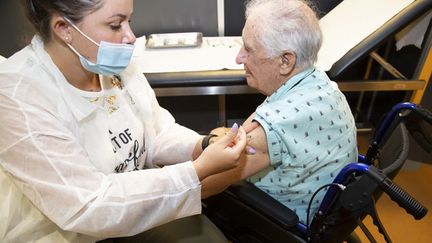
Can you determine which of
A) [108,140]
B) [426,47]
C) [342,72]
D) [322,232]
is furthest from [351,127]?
[426,47]

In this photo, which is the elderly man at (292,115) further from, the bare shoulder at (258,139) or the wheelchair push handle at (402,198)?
the wheelchair push handle at (402,198)

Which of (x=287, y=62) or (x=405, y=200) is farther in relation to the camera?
(x=287, y=62)

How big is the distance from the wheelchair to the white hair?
14.3 inches

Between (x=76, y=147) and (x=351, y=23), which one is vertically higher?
(x=351, y=23)

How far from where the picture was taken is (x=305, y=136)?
106 centimetres

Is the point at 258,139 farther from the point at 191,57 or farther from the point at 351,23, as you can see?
the point at 351,23

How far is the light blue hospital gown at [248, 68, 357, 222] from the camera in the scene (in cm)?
104

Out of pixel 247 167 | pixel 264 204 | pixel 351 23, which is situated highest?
pixel 351 23

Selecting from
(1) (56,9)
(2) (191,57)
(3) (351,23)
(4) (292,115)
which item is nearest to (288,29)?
(4) (292,115)

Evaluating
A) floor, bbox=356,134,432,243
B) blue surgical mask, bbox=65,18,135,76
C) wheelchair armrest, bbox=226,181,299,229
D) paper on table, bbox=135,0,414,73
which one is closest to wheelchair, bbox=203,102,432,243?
wheelchair armrest, bbox=226,181,299,229

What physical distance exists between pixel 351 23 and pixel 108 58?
1.64 m

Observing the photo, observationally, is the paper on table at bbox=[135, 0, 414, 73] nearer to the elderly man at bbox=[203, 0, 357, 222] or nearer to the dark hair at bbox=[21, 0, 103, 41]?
the elderly man at bbox=[203, 0, 357, 222]

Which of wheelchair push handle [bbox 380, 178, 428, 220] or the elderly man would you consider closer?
wheelchair push handle [bbox 380, 178, 428, 220]

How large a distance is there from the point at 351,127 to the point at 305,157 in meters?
0.22
